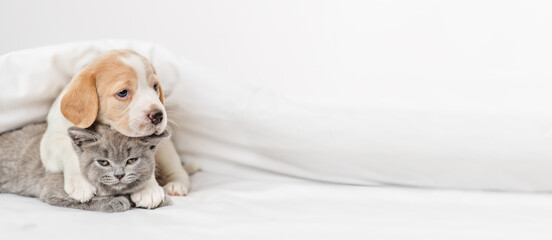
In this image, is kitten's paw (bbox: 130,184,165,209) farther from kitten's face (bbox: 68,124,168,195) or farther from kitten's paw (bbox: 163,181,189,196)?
kitten's paw (bbox: 163,181,189,196)

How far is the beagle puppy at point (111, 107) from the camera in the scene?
1.01 meters

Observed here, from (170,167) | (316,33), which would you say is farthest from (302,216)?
(316,33)

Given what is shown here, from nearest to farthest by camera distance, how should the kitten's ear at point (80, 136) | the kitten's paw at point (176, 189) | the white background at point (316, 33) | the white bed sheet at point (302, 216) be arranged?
the white bed sheet at point (302, 216) < the kitten's ear at point (80, 136) < the kitten's paw at point (176, 189) < the white background at point (316, 33)

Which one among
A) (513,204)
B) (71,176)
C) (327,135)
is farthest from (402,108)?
(71,176)

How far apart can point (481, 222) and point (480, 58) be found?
93 centimetres

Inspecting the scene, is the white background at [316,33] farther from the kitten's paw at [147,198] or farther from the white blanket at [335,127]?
the kitten's paw at [147,198]

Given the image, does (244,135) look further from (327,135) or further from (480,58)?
(480,58)

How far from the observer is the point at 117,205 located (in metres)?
1.02

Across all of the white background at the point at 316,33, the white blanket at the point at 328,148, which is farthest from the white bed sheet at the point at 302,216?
the white background at the point at 316,33

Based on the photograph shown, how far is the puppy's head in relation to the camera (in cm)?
101

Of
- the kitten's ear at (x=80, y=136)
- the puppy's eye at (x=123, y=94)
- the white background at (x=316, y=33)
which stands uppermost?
the white background at (x=316, y=33)

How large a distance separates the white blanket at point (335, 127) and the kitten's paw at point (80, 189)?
0.95ft

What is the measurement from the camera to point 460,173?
128 centimetres

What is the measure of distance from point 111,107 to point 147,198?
0.65 ft
